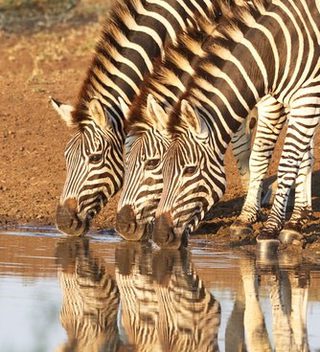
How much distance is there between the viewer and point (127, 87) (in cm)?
1332

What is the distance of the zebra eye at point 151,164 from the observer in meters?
12.4

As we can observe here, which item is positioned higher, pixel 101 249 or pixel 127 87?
pixel 127 87

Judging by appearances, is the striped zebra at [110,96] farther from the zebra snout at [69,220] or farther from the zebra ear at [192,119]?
the zebra ear at [192,119]

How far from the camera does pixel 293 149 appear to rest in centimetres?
1222

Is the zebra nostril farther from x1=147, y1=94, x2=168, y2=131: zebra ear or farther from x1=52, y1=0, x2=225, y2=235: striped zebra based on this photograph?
x1=147, y1=94, x2=168, y2=131: zebra ear

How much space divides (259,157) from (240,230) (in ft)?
2.71

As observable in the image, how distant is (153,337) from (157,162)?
4235 millimetres

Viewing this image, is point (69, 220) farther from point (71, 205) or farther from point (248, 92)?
point (248, 92)

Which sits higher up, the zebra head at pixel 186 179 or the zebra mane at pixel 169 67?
the zebra mane at pixel 169 67

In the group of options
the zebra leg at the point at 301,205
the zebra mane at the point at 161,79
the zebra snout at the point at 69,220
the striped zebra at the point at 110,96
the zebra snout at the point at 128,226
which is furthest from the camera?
the striped zebra at the point at 110,96

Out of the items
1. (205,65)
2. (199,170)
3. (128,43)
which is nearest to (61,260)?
(199,170)

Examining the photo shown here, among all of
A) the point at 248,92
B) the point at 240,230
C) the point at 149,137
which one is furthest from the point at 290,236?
the point at 149,137

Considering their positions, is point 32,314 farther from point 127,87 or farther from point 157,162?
point 127,87

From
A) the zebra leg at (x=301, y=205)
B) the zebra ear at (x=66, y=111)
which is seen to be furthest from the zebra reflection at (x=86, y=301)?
the zebra leg at (x=301, y=205)
